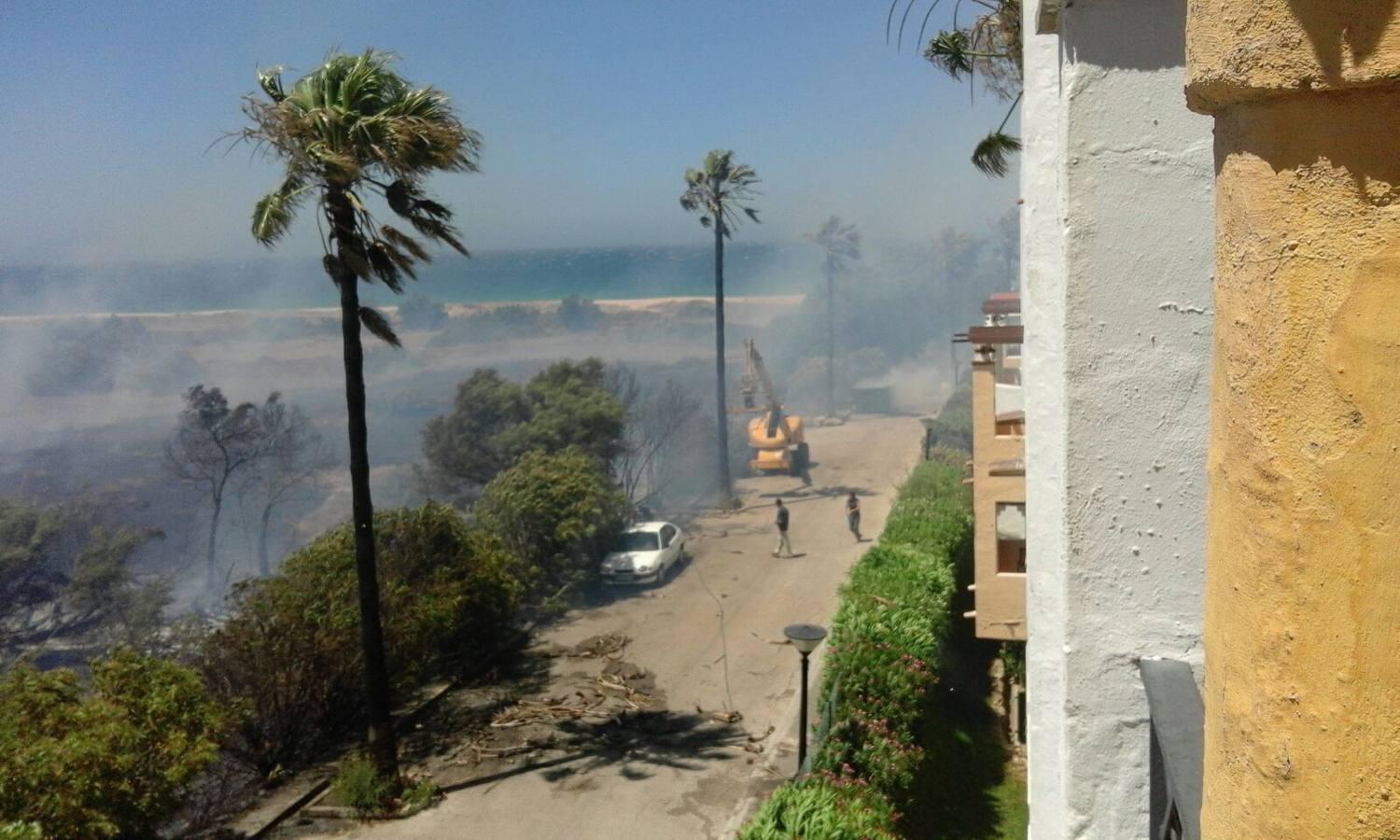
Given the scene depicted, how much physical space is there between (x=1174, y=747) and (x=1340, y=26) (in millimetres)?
1768

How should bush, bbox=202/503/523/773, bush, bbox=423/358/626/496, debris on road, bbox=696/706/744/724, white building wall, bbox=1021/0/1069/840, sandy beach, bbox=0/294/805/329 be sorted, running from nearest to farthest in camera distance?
white building wall, bbox=1021/0/1069/840
bush, bbox=202/503/523/773
debris on road, bbox=696/706/744/724
bush, bbox=423/358/626/496
sandy beach, bbox=0/294/805/329

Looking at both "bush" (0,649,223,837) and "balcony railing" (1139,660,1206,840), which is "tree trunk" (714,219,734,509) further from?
"balcony railing" (1139,660,1206,840)

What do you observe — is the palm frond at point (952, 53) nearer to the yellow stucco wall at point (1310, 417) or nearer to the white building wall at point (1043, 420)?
the white building wall at point (1043, 420)

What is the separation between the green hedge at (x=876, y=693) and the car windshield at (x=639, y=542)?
778cm

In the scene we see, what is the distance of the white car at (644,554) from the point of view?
76.3 feet

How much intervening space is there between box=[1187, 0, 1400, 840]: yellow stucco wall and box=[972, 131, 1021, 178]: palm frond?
796 cm

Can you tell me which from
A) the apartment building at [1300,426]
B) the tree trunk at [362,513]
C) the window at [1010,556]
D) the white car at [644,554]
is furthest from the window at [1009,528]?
the apartment building at [1300,426]

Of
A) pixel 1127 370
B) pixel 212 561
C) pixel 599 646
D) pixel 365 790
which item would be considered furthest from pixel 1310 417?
pixel 212 561

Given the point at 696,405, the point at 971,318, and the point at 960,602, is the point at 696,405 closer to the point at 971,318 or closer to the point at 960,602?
the point at 960,602

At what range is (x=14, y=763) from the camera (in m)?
9.02

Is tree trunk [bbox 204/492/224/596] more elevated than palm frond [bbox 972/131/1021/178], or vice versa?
palm frond [bbox 972/131/1021/178]

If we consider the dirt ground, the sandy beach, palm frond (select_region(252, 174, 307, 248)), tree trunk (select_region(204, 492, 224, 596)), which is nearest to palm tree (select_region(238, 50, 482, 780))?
palm frond (select_region(252, 174, 307, 248))

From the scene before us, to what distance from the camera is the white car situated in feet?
76.3

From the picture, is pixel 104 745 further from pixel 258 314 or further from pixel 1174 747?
pixel 258 314
